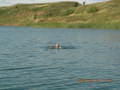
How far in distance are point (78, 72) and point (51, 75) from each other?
117 inches

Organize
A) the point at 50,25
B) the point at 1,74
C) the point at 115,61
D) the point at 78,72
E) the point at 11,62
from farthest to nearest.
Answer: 1. the point at 50,25
2. the point at 115,61
3. the point at 11,62
4. the point at 78,72
5. the point at 1,74

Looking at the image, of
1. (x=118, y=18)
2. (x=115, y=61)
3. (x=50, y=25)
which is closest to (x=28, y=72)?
(x=115, y=61)

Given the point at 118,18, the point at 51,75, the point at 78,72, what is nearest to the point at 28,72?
the point at 51,75

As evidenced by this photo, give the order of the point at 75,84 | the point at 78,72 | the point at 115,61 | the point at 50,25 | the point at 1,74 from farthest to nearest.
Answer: the point at 50,25 < the point at 115,61 < the point at 78,72 < the point at 1,74 < the point at 75,84

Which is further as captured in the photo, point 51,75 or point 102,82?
point 51,75

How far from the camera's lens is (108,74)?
28469mm

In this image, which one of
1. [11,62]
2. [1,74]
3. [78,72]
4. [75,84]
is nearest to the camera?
[75,84]

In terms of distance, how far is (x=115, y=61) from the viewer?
37000mm

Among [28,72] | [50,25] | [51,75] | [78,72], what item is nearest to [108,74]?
[78,72]

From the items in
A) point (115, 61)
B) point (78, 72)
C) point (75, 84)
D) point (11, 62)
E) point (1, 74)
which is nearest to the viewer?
point (75, 84)

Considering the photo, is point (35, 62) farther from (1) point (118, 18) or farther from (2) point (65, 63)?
(1) point (118, 18)

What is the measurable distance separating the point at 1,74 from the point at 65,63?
906cm

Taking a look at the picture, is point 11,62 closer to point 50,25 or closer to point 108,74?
point 108,74

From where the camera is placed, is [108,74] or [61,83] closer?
[61,83]
